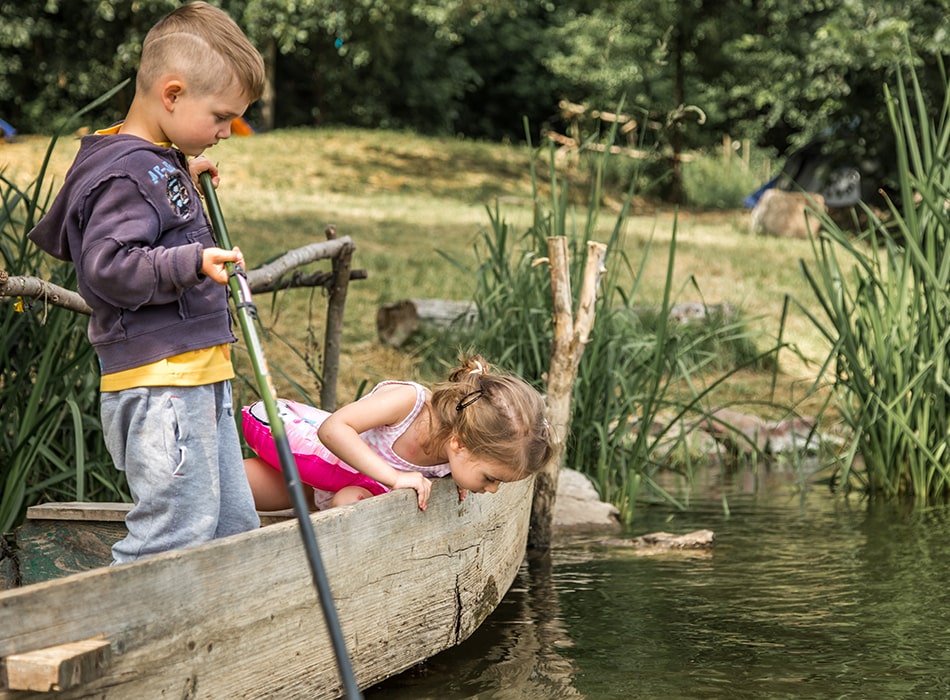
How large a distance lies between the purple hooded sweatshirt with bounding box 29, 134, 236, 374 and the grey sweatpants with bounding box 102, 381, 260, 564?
0.09 meters

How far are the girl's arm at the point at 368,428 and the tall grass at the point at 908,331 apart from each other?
2.11m

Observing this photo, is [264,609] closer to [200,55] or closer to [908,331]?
[200,55]

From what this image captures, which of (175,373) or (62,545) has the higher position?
(175,373)

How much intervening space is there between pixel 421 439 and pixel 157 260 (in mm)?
1085

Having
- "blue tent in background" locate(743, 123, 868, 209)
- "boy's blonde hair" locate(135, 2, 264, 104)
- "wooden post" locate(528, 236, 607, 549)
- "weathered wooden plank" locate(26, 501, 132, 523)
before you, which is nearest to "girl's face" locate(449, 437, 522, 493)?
"weathered wooden plank" locate(26, 501, 132, 523)

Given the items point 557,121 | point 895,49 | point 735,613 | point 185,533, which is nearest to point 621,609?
point 735,613

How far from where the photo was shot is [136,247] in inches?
91.5

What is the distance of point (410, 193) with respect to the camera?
15.6m

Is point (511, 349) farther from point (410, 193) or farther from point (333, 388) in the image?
point (410, 193)

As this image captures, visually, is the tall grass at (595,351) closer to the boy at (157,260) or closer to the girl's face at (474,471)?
the girl's face at (474,471)

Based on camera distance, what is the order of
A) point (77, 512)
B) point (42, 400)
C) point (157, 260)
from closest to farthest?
point (157, 260) < point (77, 512) < point (42, 400)

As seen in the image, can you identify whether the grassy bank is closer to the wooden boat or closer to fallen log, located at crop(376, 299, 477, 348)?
fallen log, located at crop(376, 299, 477, 348)

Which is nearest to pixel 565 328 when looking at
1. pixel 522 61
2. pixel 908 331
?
pixel 908 331

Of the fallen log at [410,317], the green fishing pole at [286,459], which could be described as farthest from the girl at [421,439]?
the fallen log at [410,317]
